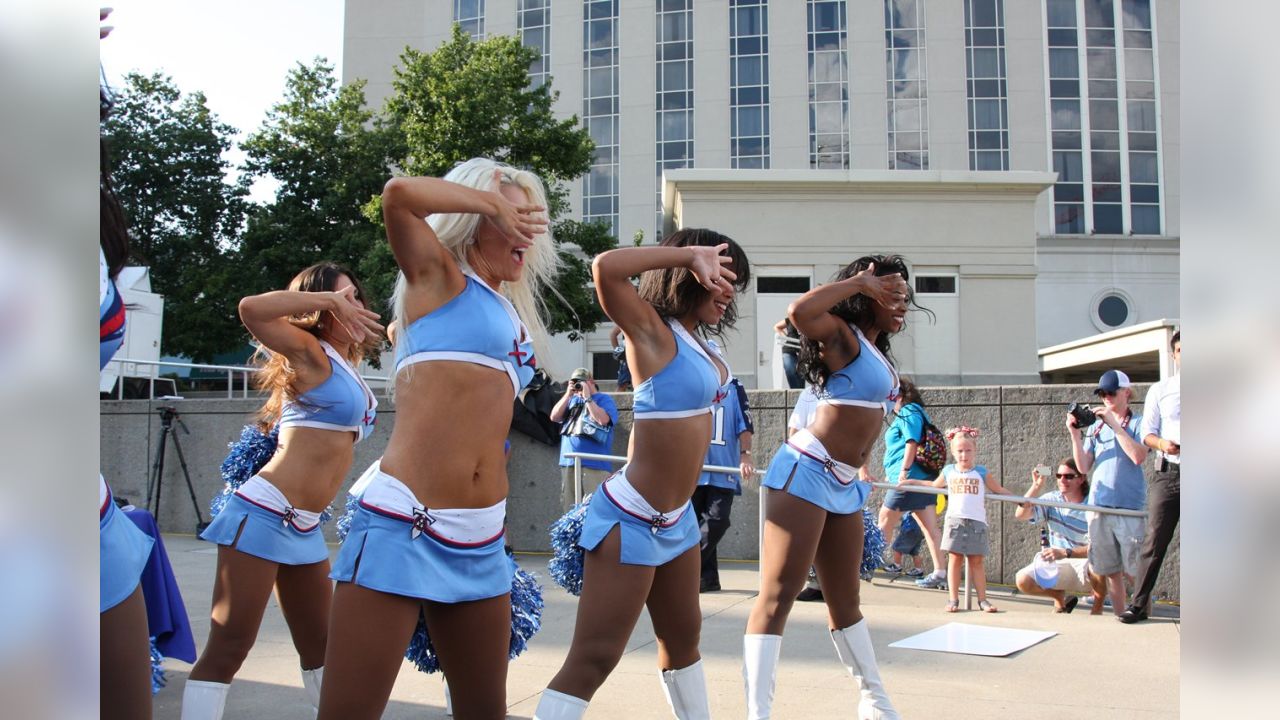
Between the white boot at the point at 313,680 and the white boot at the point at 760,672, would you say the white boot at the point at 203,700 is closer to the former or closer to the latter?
the white boot at the point at 313,680

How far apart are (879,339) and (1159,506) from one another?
10.1 feet

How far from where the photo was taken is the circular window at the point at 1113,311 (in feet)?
123

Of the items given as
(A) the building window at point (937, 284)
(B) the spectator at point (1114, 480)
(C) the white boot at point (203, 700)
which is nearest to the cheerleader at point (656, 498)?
(C) the white boot at point (203, 700)

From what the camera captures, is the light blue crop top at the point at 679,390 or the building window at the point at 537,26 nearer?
the light blue crop top at the point at 679,390

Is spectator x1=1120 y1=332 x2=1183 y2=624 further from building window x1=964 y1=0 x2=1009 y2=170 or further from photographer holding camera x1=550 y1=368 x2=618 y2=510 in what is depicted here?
building window x1=964 y1=0 x2=1009 y2=170

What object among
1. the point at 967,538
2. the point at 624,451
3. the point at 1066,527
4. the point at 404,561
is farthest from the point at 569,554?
the point at 624,451

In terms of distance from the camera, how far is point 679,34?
4134 cm

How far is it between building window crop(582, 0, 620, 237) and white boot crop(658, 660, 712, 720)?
3744 centimetres

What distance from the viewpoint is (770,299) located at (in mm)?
23672

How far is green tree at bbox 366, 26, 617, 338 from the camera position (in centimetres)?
2509

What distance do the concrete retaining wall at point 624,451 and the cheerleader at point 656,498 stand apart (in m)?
5.52
